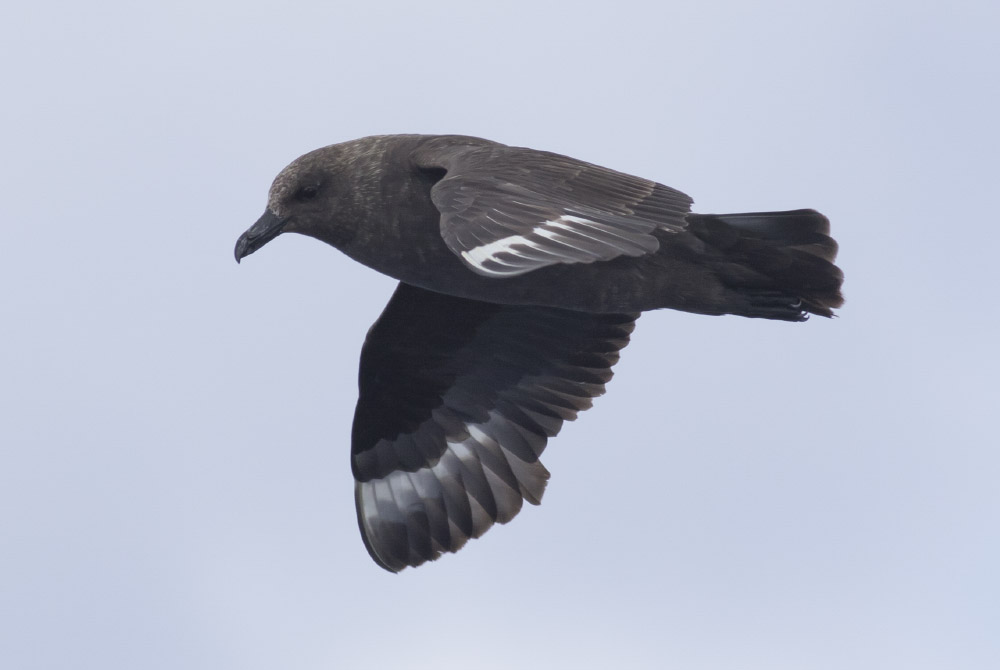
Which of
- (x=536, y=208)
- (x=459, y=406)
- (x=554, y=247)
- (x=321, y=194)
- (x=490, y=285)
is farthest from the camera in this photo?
(x=459, y=406)

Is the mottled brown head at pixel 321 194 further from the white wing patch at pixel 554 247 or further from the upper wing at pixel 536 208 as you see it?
the white wing patch at pixel 554 247

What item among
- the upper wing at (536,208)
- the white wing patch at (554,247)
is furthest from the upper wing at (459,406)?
the white wing patch at (554,247)

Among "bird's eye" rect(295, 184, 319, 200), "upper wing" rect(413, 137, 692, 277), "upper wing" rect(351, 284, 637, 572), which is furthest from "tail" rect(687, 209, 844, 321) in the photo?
"bird's eye" rect(295, 184, 319, 200)

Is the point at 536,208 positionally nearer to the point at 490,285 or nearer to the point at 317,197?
the point at 490,285

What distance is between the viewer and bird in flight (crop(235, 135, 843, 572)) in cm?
560

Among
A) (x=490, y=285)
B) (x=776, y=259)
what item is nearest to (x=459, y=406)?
(x=490, y=285)

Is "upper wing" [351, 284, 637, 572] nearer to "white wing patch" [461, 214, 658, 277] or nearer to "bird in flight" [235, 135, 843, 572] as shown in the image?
→ "bird in flight" [235, 135, 843, 572]

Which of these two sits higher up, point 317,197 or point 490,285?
point 317,197

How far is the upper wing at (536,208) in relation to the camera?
5180 mm

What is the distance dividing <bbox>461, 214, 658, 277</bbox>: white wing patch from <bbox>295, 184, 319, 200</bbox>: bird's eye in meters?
1.50

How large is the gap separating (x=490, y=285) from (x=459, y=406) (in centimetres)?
125

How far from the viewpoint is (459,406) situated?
7.43 metres

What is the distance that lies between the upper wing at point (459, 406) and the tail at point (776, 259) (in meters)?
0.77

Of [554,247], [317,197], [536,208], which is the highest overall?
[317,197]
